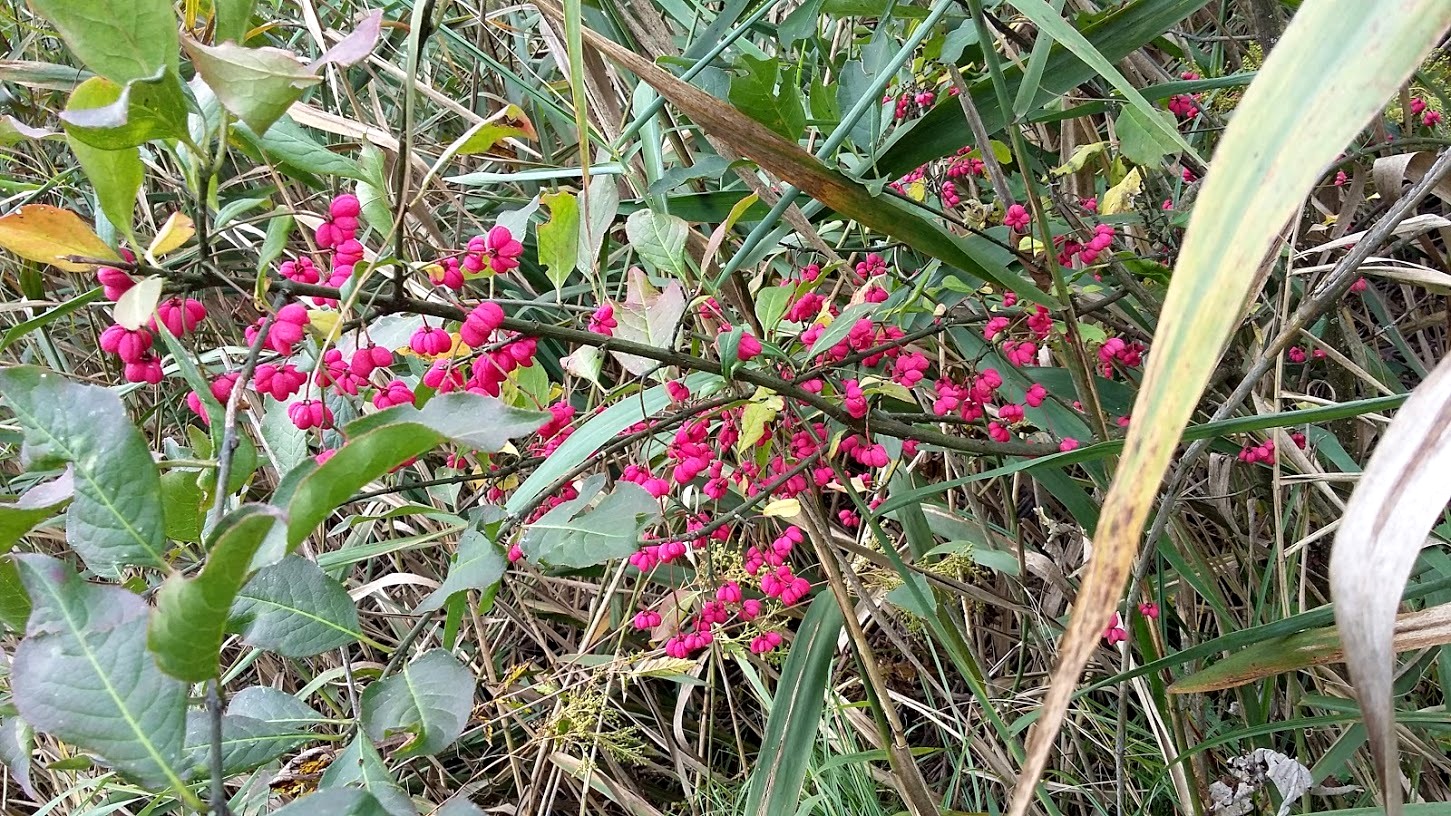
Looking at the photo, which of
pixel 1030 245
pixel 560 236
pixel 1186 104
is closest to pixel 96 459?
pixel 560 236

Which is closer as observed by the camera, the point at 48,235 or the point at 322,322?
the point at 48,235

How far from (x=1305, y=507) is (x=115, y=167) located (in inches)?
45.6

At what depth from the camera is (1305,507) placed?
3.46 feet

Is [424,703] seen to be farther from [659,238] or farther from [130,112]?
[659,238]

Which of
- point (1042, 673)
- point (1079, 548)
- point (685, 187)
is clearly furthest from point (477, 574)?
point (1079, 548)

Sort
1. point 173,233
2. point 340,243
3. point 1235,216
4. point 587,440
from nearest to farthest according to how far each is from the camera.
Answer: point 1235,216 → point 173,233 → point 340,243 → point 587,440

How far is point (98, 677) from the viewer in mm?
321

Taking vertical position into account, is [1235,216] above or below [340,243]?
above

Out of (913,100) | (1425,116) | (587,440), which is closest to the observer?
(587,440)

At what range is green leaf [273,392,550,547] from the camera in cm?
26

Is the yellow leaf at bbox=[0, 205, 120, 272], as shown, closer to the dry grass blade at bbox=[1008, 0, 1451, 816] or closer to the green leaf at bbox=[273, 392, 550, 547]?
the green leaf at bbox=[273, 392, 550, 547]

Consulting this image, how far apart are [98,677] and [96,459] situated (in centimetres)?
8

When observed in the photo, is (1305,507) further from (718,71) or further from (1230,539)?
(718,71)

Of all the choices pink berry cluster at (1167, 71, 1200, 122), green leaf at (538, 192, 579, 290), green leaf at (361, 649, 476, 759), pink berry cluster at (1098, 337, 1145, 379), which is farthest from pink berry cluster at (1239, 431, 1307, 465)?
green leaf at (361, 649, 476, 759)
